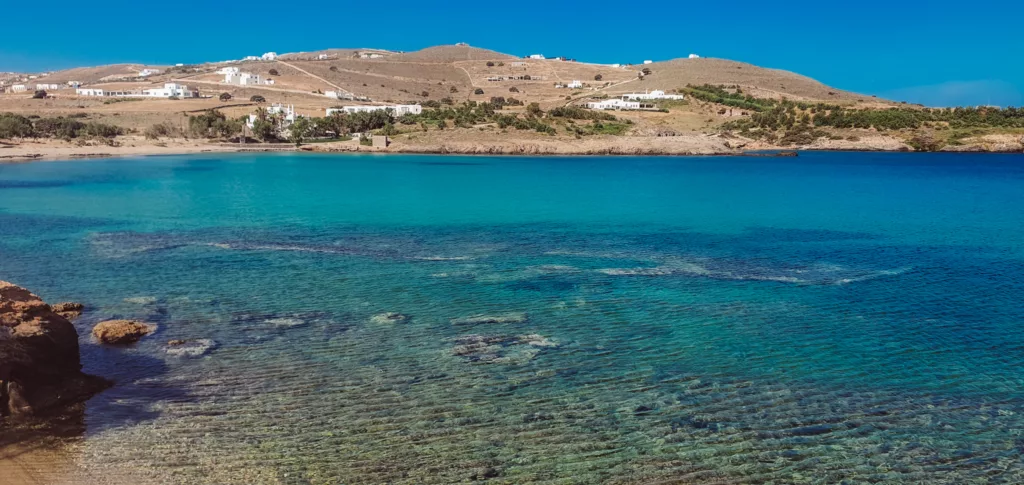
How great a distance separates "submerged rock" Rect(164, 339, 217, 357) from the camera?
14.8m

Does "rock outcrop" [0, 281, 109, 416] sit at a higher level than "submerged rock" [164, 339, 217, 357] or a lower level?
higher

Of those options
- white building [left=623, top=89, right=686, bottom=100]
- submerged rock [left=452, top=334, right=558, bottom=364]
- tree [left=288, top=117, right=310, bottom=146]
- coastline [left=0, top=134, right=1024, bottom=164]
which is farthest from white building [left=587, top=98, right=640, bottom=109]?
submerged rock [left=452, top=334, right=558, bottom=364]

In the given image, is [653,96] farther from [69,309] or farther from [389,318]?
[69,309]

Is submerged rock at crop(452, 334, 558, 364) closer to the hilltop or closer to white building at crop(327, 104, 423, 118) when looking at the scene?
the hilltop

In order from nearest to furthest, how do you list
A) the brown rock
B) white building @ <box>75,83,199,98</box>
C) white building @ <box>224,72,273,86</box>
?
the brown rock
white building @ <box>75,83,199,98</box>
white building @ <box>224,72,273,86</box>

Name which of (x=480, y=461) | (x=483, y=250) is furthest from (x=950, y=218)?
(x=480, y=461)

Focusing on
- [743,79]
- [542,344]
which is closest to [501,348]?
[542,344]

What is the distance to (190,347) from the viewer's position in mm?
15211

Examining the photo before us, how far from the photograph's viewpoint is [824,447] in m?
11.0

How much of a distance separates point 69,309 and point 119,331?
118 inches

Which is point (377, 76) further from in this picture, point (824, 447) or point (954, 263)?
point (824, 447)

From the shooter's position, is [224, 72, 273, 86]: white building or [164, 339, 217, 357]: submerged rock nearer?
[164, 339, 217, 357]: submerged rock

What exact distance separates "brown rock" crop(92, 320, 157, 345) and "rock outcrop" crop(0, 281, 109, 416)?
2036mm

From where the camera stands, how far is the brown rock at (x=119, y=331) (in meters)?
15.5
